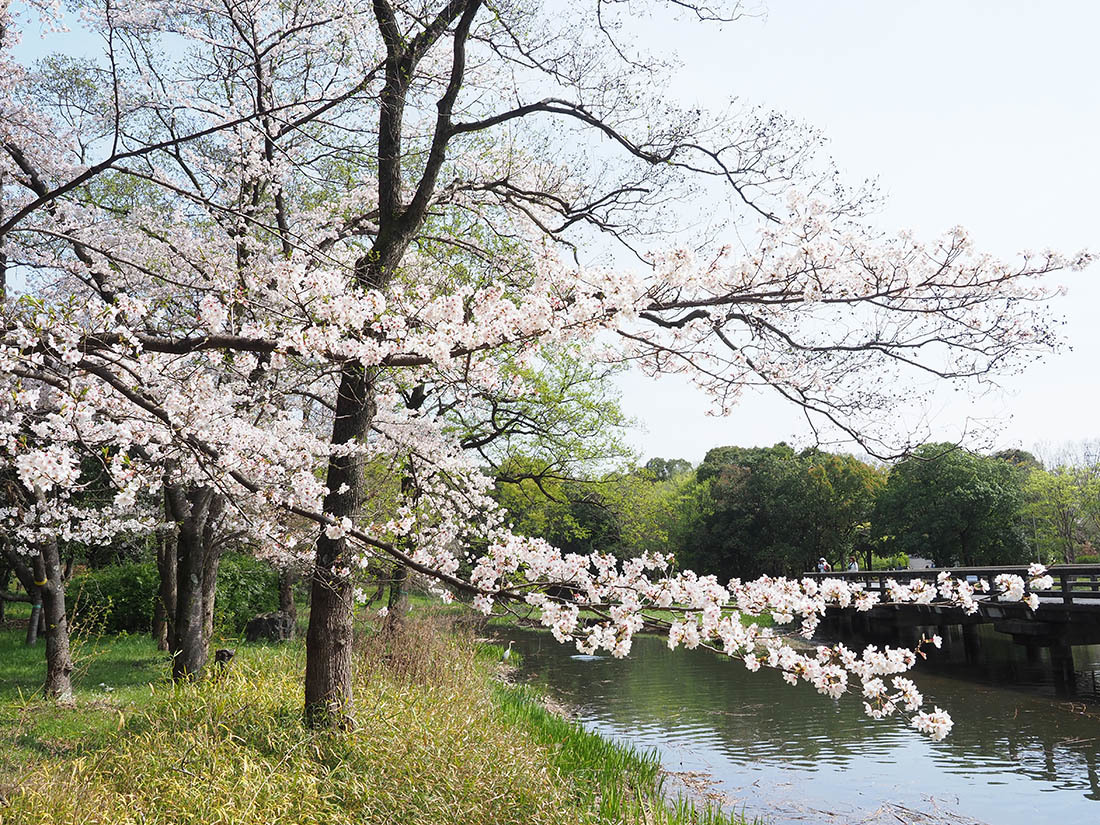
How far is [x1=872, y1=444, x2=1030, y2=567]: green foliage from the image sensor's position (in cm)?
2461

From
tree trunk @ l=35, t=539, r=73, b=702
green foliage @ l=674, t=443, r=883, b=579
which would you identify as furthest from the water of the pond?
green foliage @ l=674, t=443, r=883, b=579

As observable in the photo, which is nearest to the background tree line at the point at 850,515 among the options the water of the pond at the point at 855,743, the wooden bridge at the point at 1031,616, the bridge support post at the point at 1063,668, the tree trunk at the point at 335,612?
the wooden bridge at the point at 1031,616

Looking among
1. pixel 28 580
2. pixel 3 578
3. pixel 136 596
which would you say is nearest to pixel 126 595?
pixel 136 596

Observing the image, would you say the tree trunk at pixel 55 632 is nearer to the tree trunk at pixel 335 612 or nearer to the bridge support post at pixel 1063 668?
the tree trunk at pixel 335 612

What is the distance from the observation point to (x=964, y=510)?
2505cm

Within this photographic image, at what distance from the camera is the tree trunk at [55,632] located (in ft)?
24.7

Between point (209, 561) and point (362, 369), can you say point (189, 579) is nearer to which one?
point (209, 561)

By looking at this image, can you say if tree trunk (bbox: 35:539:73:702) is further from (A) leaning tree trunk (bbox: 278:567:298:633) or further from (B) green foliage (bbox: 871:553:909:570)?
(B) green foliage (bbox: 871:553:909:570)

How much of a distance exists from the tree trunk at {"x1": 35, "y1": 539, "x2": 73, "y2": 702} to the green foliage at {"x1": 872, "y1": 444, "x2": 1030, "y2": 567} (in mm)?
23581

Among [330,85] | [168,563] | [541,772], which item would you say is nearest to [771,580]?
[541,772]

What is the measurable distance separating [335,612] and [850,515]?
88.5ft

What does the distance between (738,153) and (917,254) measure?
178cm

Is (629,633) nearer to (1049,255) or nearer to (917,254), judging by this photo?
(917,254)

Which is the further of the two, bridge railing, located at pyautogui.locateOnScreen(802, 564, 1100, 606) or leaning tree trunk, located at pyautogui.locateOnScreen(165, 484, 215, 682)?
bridge railing, located at pyautogui.locateOnScreen(802, 564, 1100, 606)
